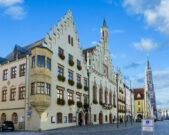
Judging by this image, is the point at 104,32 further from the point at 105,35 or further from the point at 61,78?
the point at 61,78

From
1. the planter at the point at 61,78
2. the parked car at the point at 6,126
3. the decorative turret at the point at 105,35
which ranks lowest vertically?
the parked car at the point at 6,126

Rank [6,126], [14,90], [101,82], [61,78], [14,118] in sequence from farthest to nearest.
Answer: [101,82], [61,78], [14,90], [14,118], [6,126]

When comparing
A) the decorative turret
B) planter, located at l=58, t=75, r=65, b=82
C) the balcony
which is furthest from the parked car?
the decorative turret

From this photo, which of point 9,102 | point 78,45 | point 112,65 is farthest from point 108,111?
point 9,102

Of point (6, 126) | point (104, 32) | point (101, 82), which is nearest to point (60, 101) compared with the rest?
point (6, 126)

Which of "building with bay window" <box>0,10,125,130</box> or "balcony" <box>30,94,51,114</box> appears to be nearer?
"balcony" <box>30,94,51,114</box>

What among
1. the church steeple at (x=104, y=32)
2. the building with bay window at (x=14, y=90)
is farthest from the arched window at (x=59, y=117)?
the church steeple at (x=104, y=32)

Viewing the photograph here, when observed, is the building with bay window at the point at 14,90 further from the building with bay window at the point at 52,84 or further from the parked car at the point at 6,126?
the parked car at the point at 6,126

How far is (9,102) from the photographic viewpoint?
1458 inches

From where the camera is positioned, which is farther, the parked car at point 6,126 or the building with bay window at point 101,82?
the building with bay window at point 101,82

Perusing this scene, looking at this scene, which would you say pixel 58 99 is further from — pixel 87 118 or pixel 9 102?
pixel 87 118

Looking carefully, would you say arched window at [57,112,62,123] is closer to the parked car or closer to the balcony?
the balcony

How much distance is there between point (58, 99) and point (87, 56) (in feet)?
53.7

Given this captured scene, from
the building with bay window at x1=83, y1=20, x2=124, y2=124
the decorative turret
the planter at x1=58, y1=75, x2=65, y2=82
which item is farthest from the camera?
the decorative turret
